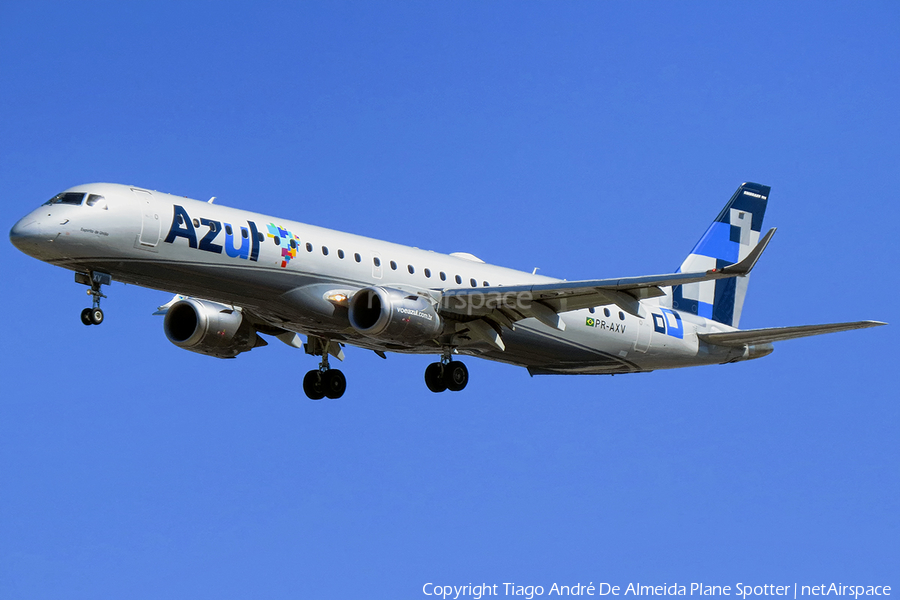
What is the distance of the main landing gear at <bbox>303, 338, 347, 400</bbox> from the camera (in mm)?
36906

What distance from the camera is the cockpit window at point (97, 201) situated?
28.9 m

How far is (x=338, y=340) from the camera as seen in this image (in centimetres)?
3469

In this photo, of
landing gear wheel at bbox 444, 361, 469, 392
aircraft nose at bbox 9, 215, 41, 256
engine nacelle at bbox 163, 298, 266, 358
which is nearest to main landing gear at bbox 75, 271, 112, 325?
aircraft nose at bbox 9, 215, 41, 256

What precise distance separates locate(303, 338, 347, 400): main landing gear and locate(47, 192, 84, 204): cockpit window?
982 centimetres

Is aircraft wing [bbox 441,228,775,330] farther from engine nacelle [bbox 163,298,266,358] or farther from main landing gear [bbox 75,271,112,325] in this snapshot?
main landing gear [bbox 75,271,112,325]

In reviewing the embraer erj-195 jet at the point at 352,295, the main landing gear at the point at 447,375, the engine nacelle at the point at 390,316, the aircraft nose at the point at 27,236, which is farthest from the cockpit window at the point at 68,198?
the main landing gear at the point at 447,375

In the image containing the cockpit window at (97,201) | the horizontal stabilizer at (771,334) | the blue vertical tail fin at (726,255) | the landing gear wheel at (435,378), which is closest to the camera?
the cockpit window at (97,201)

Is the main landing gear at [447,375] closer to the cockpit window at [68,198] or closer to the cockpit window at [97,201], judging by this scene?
the cockpit window at [97,201]

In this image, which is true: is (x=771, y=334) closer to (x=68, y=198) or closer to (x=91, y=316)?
(x=91, y=316)

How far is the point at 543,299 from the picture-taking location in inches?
1292

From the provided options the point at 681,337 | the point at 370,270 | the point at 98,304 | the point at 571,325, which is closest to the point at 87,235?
the point at 98,304

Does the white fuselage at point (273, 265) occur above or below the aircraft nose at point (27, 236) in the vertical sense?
above

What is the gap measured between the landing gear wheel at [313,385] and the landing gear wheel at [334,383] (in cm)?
12

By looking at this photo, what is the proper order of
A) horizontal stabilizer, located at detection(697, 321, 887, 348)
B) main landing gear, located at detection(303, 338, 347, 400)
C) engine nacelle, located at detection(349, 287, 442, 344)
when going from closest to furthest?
engine nacelle, located at detection(349, 287, 442, 344), horizontal stabilizer, located at detection(697, 321, 887, 348), main landing gear, located at detection(303, 338, 347, 400)
